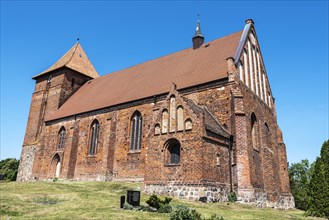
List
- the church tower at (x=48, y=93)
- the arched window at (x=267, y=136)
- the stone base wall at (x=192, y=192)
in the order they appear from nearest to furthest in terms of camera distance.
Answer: the stone base wall at (x=192, y=192) < the arched window at (x=267, y=136) < the church tower at (x=48, y=93)

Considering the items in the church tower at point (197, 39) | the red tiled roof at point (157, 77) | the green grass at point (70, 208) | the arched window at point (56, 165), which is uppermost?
the church tower at point (197, 39)

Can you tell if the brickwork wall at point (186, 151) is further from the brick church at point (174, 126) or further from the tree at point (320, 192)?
the tree at point (320, 192)

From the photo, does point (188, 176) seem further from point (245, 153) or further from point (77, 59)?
point (77, 59)

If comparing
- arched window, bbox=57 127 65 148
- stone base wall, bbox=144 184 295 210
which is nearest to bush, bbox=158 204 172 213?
stone base wall, bbox=144 184 295 210

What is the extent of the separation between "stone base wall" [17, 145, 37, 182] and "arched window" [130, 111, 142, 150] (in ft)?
48.1

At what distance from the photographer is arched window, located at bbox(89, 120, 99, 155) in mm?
25750

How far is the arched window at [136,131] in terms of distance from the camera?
22739mm

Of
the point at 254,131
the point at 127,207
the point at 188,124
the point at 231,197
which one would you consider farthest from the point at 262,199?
the point at 127,207

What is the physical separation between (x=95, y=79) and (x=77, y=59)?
4337 millimetres

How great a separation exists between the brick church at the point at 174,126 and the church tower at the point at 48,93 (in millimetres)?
132

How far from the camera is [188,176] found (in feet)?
51.2

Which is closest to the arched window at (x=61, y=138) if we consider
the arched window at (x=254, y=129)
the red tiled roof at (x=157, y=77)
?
the red tiled roof at (x=157, y=77)

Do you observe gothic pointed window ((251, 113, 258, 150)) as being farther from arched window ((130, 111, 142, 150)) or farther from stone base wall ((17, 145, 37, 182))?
stone base wall ((17, 145, 37, 182))

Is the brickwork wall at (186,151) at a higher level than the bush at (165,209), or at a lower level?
higher
